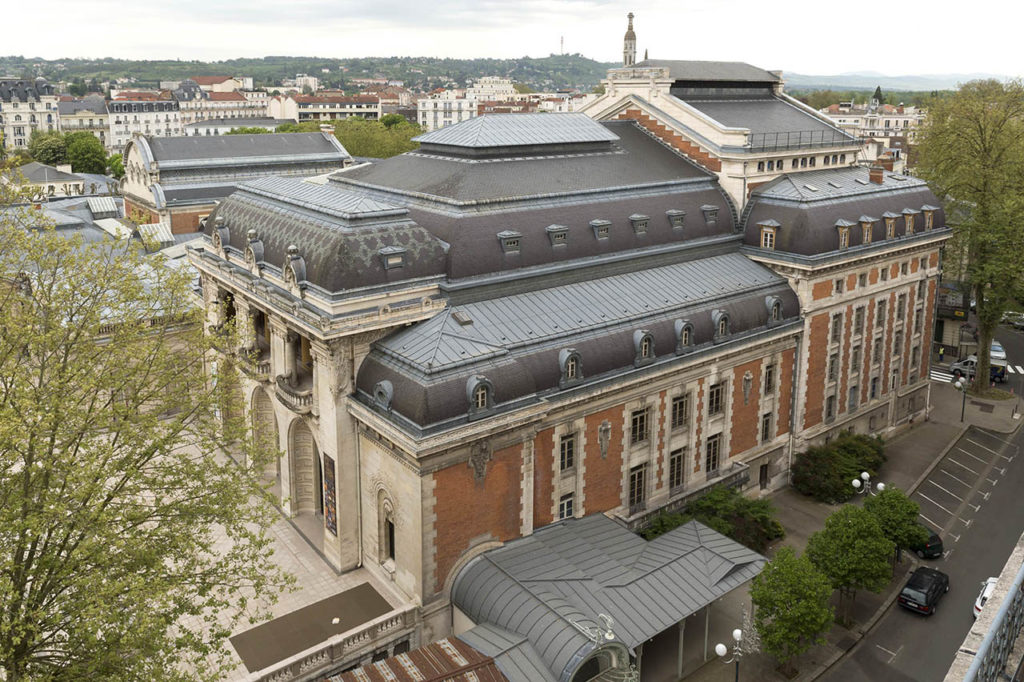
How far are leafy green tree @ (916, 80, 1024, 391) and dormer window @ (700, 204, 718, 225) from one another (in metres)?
29.5

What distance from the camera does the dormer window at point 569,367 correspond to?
43688mm

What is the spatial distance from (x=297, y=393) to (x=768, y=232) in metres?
33.4

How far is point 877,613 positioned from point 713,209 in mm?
27564

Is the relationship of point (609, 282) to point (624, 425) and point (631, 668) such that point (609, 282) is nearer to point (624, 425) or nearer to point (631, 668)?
point (624, 425)

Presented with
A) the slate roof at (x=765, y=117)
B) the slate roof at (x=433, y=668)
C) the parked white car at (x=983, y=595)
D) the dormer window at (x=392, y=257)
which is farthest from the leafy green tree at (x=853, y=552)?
the slate roof at (x=765, y=117)

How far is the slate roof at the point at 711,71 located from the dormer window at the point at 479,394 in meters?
35.6

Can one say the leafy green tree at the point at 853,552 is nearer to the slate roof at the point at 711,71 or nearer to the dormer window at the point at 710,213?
the dormer window at the point at 710,213

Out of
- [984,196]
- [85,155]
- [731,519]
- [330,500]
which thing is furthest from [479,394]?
[85,155]

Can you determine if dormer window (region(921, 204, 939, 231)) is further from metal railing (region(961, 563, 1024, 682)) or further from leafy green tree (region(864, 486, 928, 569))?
metal railing (region(961, 563, 1024, 682))

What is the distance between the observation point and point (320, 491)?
49562 millimetres

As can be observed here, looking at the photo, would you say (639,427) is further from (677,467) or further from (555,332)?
(555,332)

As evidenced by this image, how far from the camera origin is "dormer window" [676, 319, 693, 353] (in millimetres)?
49031

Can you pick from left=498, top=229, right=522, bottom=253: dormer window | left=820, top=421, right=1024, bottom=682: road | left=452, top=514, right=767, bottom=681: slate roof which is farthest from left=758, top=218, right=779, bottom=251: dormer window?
left=452, top=514, right=767, bottom=681: slate roof

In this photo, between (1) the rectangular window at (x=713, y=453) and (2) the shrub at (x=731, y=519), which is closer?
(2) the shrub at (x=731, y=519)
